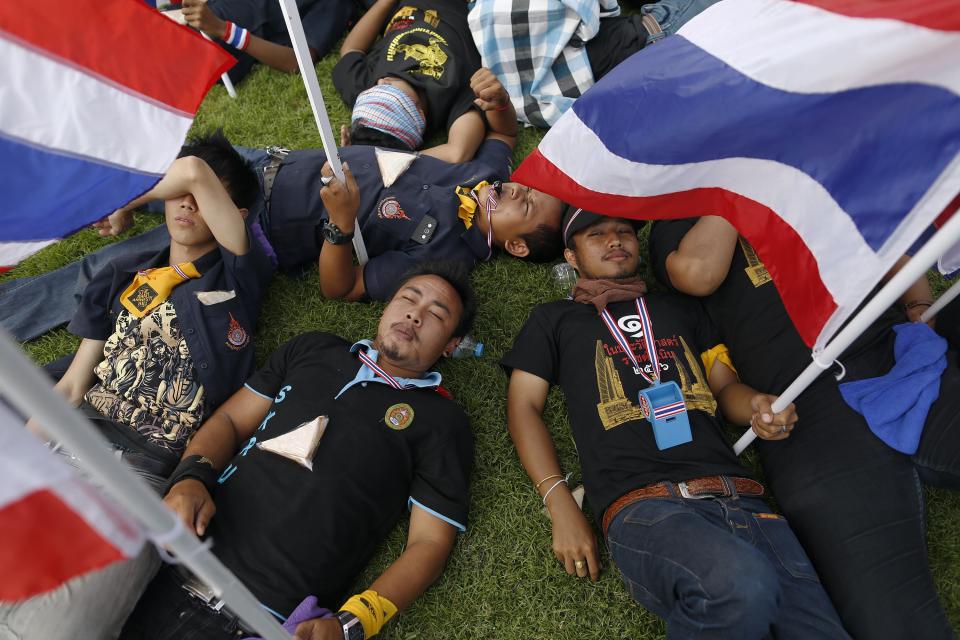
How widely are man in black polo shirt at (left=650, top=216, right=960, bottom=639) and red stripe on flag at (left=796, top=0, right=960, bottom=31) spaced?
1263 millimetres

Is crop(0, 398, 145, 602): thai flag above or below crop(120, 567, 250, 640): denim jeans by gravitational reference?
above

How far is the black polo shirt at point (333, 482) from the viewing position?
2650 mm

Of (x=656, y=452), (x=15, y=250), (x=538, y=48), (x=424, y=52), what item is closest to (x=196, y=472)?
(x=15, y=250)

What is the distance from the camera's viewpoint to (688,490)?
2.73 meters

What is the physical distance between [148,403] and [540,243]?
2289 mm

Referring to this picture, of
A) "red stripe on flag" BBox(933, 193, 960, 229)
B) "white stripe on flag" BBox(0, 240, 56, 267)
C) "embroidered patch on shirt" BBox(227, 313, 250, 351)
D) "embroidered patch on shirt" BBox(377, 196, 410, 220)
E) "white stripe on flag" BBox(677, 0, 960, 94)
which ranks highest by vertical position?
"white stripe on flag" BBox(677, 0, 960, 94)

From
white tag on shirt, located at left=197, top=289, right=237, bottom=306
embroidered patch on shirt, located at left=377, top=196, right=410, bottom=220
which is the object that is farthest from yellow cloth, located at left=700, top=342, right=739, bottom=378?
white tag on shirt, located at left=197, top=289, right=237, bottom=306

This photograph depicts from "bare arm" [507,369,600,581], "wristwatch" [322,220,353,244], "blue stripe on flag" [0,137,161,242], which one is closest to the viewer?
"blue stripe on flag" [0,137,161,242]

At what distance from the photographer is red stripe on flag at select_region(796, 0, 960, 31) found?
67.6 inches

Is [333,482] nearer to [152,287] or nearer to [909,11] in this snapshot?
[152,287]

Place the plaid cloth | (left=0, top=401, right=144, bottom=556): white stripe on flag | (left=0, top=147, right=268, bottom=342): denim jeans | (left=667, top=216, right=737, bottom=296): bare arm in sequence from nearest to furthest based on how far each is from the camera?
(left=0, top=401, right=144, bottom=556): white stripe on flag → (left=667, top=216, right=737, bottom=296): bare arm → (left=0, top=147, right=268, bottom=342): denim jeans → the plaid cloth

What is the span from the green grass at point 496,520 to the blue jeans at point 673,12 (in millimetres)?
2279

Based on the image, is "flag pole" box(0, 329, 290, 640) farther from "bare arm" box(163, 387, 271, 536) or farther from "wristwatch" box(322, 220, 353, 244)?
"wristwatch" box(322, 220, 353, 244)

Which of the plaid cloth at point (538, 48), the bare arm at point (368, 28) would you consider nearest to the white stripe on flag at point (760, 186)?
the plaid cloth at point (538, 48)
